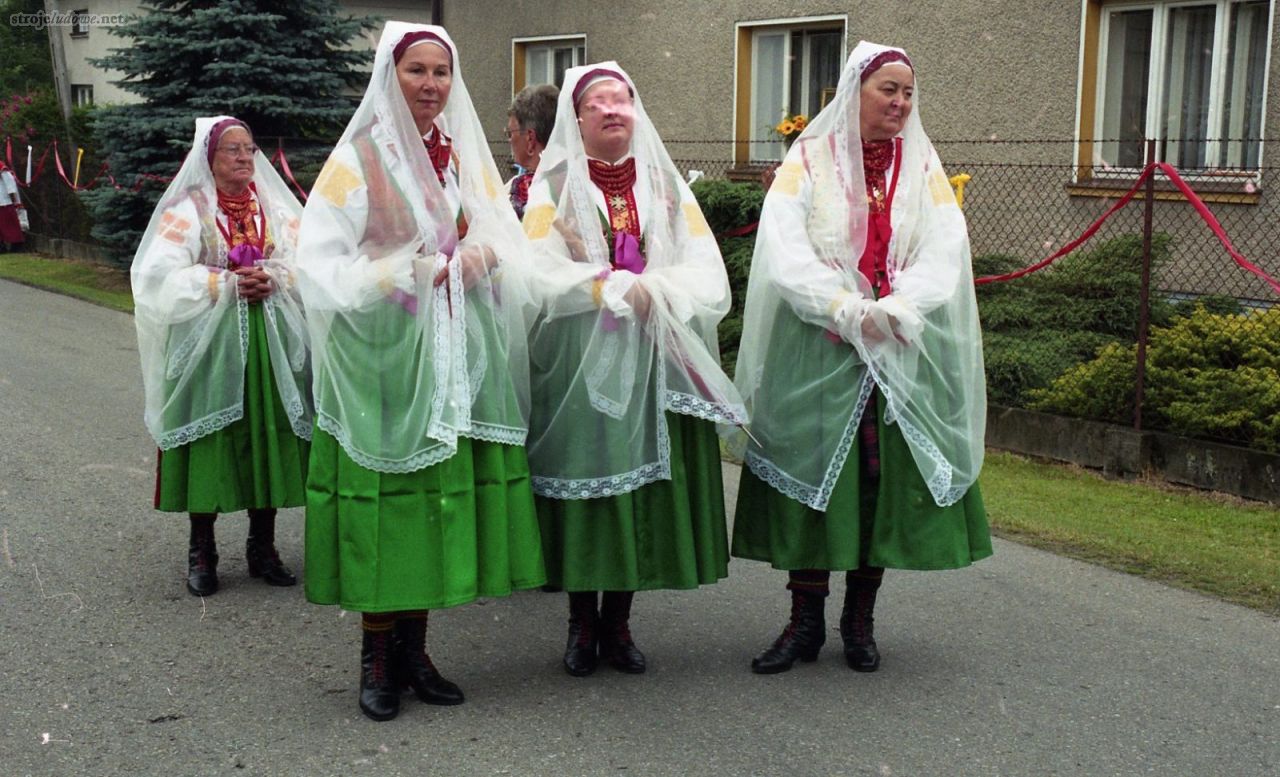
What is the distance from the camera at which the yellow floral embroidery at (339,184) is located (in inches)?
174

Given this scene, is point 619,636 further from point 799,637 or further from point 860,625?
point 860,625

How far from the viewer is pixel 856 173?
4.82 metres

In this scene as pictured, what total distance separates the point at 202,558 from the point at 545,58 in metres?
12.4

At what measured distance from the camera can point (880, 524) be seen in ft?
15.8

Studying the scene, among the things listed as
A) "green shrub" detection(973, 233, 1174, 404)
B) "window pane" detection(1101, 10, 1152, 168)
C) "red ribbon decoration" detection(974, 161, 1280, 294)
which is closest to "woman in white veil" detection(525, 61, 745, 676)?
"red ribbon decoration" detection(974, 161, 1280, 294)

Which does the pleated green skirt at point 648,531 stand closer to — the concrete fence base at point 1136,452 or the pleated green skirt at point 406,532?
the pleated green skirt at point 406,532

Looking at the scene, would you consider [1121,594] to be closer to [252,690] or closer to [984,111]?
[252,690]

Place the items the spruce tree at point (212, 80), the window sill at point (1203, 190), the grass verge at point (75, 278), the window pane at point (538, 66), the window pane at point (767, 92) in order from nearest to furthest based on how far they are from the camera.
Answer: the window sill at point (1203, 190) → the window pane at point (767, 92) → the spruce tree at point (212, 80) → the grass verge at point (75, 278) → the window pane at point (538, 66)

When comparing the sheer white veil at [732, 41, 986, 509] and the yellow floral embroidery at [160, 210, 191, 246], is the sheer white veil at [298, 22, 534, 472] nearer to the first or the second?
the sheer white veil at [732, 41, 986, 509]

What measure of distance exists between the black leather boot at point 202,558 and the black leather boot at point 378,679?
1.65 metres

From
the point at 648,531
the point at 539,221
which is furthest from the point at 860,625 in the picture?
the point at 539,221

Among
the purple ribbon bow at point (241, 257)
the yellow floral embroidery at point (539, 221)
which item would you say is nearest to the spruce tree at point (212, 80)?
the purple ribbon bow at point (241, 257)

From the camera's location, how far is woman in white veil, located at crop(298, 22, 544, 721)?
439 centimetres

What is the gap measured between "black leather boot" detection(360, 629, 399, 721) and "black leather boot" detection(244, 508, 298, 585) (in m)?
1.65
